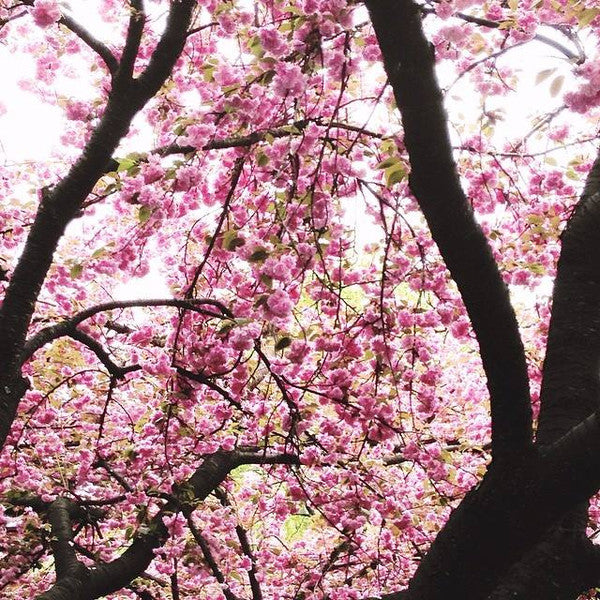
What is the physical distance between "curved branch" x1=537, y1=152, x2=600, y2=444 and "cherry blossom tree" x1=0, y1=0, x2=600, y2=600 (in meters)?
0.01

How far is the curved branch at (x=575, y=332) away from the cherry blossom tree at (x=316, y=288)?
0.01m

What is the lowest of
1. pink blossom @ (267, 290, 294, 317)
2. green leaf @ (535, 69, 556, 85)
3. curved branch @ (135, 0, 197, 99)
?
pink blossom @ (267, 290, 294, 317)

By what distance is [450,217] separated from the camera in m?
2.02

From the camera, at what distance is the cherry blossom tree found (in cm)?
221

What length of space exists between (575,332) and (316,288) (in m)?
1.72

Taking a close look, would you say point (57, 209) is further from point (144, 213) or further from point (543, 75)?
point (543, 75)

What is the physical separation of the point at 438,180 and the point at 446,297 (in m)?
2.16

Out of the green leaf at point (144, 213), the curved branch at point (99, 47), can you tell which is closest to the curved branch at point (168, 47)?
the curved branch at point (99, 47)

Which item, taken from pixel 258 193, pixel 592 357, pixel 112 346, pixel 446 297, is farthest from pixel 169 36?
pixel 112 346

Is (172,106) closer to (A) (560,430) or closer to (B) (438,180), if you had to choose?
(B) (438,180)

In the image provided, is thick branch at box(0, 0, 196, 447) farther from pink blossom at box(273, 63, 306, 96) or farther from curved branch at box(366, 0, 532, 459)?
curved branch at box(366, 0, 532, 459)

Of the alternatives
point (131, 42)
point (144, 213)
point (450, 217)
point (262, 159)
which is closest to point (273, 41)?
point (262, 159)

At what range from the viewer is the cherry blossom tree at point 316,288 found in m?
2.21

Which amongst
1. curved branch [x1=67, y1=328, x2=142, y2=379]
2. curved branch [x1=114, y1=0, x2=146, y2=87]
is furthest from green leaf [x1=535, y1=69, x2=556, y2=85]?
curved branch [x1=67, y1=328, x2=142, y2=379]
